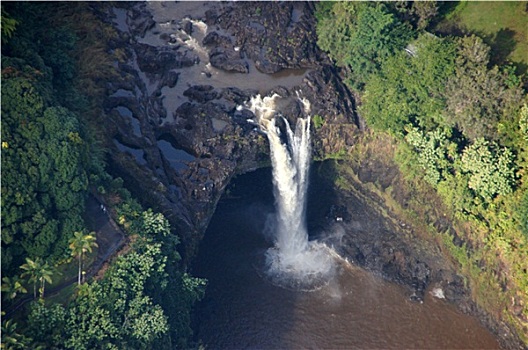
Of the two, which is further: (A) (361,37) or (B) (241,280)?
(A) (361,37)

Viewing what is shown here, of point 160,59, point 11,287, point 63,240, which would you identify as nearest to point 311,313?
point 63,240

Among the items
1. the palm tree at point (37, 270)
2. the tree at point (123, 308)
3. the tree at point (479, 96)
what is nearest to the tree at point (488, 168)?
the tree at point (479, 96)

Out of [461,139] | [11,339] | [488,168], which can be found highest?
[461,139]

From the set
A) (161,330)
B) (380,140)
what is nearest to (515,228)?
(380,140)

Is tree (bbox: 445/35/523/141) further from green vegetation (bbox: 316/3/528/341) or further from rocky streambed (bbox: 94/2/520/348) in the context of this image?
rocky streambed (bbox: 94/2/520/348)

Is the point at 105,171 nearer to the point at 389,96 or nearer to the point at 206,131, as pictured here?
the point at 206,131

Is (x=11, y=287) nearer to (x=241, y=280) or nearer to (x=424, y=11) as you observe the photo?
(x=241, y=280)

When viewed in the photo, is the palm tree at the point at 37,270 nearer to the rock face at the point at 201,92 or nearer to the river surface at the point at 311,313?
the rock face at the point at 201,92
